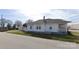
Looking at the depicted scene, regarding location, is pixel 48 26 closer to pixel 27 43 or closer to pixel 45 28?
pixel 45 28

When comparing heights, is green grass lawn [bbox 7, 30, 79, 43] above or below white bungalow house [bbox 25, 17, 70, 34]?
below

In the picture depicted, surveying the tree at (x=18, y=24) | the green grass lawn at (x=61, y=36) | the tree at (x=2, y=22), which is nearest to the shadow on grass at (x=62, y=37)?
the green grass lawn at (x=61, y=36)

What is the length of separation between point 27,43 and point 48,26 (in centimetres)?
43

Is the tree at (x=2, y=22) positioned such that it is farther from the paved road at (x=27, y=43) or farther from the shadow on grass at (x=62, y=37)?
the shadow on grass at (x=62, y=37)

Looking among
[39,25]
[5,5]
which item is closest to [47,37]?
[39,25]

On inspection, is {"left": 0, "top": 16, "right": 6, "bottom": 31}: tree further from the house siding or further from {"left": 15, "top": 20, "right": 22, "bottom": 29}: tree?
the house siding

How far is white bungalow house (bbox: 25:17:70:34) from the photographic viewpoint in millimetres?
8422

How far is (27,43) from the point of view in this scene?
332 inches

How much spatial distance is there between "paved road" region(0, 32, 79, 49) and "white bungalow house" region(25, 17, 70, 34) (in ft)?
0.49

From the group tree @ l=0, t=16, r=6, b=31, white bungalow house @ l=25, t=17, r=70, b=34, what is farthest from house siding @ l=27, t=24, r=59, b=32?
tree @ l=0, t=16, r=6, b=31

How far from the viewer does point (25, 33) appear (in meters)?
8.49

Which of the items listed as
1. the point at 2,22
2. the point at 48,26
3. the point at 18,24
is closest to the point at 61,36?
the point at 48,26

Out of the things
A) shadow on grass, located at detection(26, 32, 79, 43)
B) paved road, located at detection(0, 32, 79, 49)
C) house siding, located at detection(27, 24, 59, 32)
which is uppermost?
house siding, located at detection(27, 24, 59, 32)

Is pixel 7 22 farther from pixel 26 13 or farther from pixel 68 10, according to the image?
pixel 68 10
